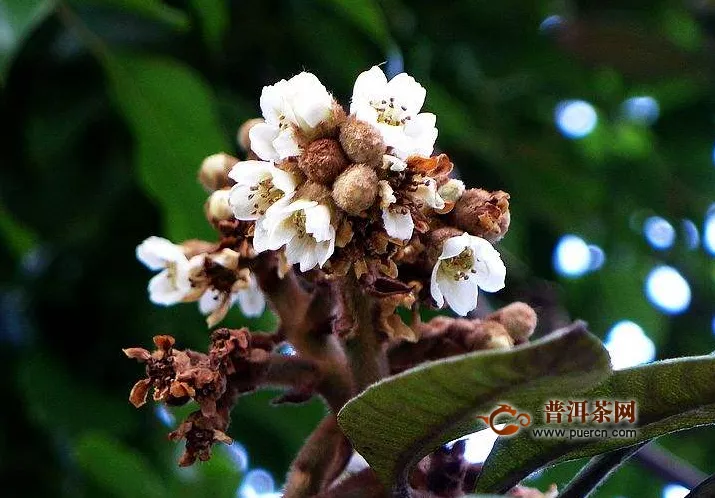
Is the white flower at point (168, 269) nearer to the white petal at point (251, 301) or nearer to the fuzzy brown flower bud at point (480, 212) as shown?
the white petal at point (251, 301)

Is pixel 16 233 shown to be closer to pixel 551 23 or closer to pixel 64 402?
pixel 64 402

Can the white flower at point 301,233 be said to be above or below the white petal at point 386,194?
below

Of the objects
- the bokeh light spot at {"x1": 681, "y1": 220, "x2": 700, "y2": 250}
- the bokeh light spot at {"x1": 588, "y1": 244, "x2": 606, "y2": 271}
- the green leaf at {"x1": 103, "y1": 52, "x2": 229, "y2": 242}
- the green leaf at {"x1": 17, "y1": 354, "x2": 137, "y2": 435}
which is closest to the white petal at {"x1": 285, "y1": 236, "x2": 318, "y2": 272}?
the green leaf at {"x1": 103, "y1": 52, "x2": 229, "y2": 242}

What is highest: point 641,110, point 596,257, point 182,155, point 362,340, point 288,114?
point 641,110

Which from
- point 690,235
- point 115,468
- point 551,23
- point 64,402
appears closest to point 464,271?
point 115,468

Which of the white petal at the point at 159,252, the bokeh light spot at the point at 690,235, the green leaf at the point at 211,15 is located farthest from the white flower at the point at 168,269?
the bokeh light spot at the point at 690,235

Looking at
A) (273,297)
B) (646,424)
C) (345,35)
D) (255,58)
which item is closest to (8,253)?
(255,58)

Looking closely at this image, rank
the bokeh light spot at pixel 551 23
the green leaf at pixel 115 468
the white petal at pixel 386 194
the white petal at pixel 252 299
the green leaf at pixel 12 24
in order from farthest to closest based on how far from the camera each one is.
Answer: the bokeh light spot at pixel 551 23, the green leaf at pixel 115 468, the green leaf at pixel 12 24, the white petal at pixel 252 299, the white petal at pixel 386 194
